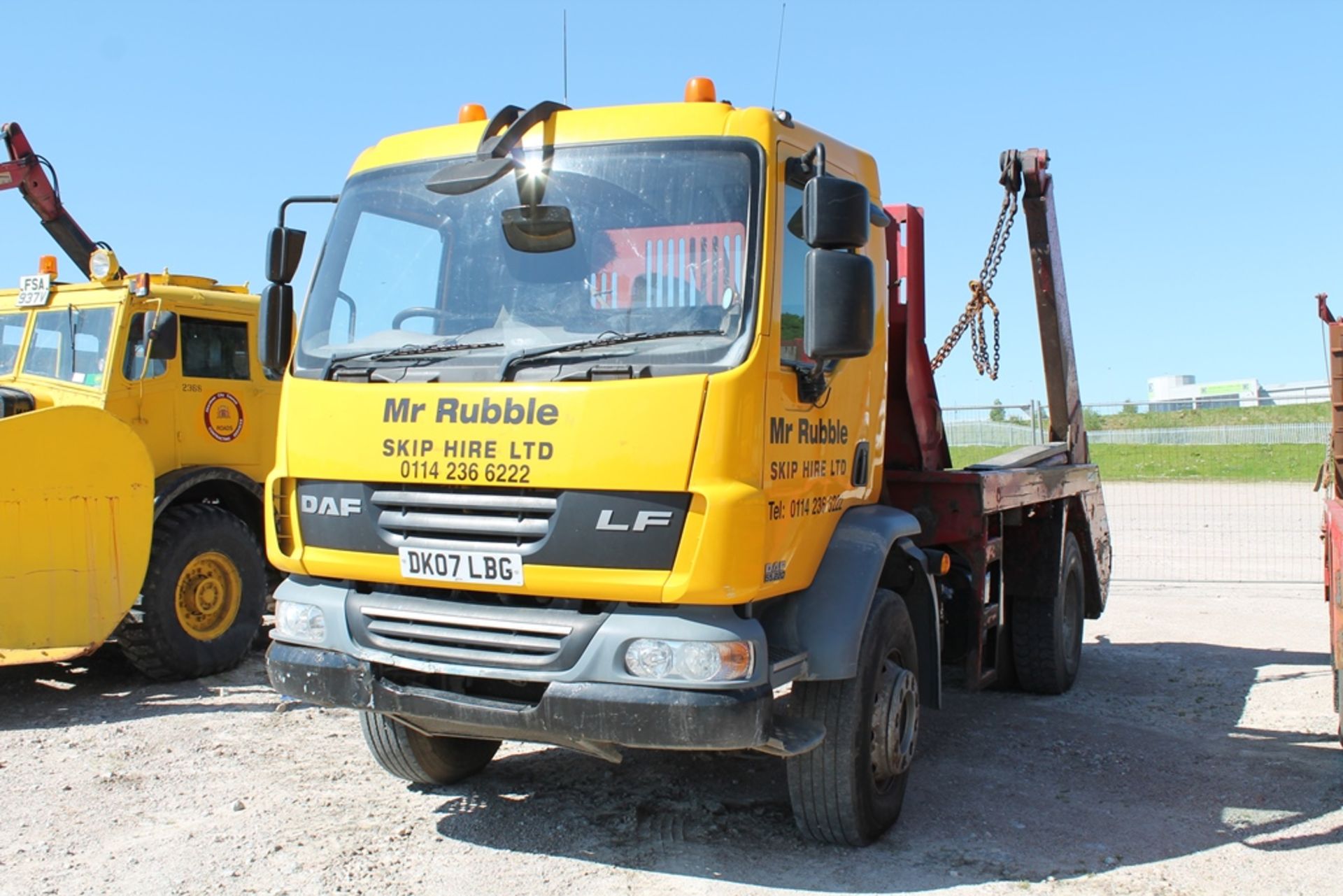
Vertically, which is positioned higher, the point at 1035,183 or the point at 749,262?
the point at 1035,183

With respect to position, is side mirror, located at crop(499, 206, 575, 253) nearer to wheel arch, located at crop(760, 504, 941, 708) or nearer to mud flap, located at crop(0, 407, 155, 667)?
wheel arch, located at crop(760, 504, 941, 708)

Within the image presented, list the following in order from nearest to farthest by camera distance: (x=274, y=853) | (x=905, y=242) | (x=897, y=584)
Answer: (x=274, y=853), (x=897, y=584), (x=905, y=242)

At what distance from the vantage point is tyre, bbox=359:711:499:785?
518cm

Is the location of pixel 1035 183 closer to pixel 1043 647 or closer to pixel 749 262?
pixel 1043 647

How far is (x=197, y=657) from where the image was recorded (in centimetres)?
770

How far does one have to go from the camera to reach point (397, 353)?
4480 mm

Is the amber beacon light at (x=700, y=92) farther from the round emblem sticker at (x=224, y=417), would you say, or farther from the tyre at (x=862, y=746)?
the round emblem sticker at (x=224, y=417)

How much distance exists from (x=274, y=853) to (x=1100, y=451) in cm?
2926

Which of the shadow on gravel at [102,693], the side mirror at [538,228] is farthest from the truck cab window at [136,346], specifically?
the side mirror at [538,228]

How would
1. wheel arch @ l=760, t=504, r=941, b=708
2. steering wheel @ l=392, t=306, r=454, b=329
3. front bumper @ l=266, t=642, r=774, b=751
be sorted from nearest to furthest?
front bumper @ l=266, t=642, r=774, b=751 → wheel arch @ l=760, t=504, r=941, b=708 → steering wheel @ l=392, t=306, r=454, b=329

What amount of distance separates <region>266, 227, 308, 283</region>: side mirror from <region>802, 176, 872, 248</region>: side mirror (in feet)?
7.39

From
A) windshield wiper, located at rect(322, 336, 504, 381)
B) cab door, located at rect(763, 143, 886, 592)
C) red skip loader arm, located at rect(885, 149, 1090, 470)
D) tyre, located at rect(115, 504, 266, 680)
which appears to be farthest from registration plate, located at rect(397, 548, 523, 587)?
tyre, located at rect(115, 504, 266, 680)

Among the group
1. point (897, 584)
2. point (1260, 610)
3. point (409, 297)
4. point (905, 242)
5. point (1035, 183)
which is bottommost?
point (1260, 610)

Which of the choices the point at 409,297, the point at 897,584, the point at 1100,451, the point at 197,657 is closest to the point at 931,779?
the point at 897,584
